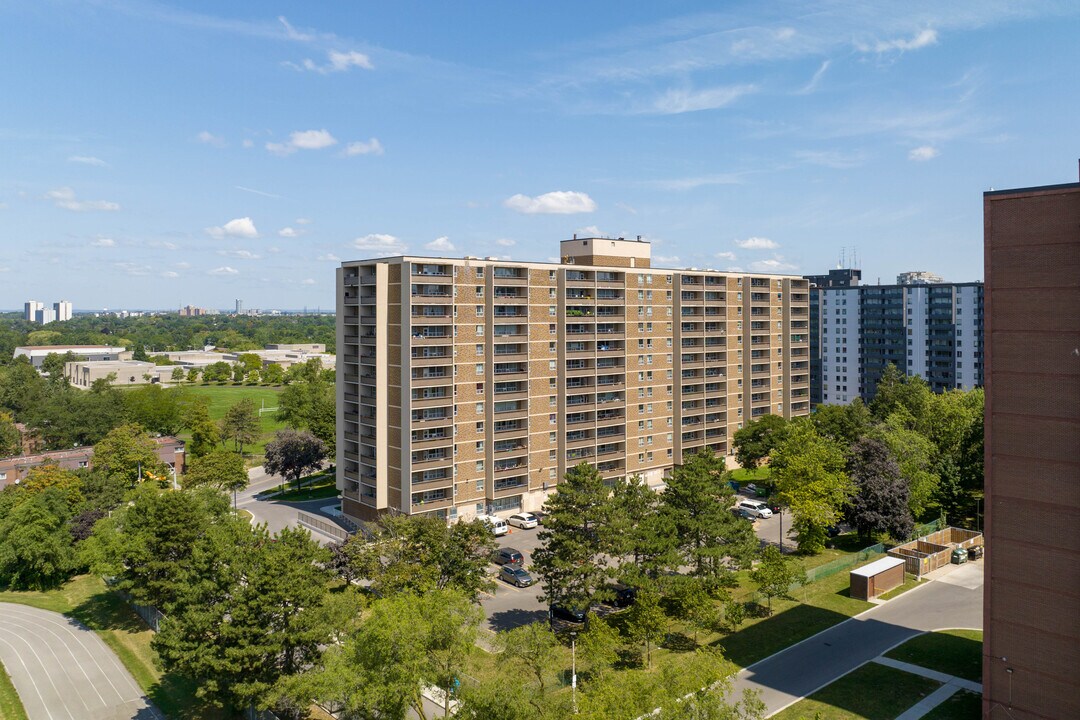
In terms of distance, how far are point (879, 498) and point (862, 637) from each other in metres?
19.3

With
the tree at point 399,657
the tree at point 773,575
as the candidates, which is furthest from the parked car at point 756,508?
the tree at point 399,657

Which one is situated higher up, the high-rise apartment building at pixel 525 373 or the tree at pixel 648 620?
the high-rise apartment building at pixel 525 373

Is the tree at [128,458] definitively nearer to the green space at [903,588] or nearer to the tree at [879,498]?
the tree at [879,498]

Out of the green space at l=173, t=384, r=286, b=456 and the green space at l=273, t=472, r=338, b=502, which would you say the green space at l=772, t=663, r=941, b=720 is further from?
the green space at l=173, t=384, r=286, b=456

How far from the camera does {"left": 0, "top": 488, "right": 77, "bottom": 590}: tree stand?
63000 millimetres

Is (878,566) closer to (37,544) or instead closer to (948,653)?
(948,653)

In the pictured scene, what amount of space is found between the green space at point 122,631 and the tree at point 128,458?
25182 millimetres

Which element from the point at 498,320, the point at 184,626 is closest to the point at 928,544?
the point at 498,320

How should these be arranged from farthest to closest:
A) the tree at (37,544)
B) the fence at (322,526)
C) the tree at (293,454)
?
the tree at (293,454)
the fence at (322,526)
the tree at (37,544)

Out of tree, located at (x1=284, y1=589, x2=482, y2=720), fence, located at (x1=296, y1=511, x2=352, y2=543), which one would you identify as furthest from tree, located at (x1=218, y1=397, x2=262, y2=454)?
tree, located at (x1=284, y1=589, x2=482, y2=720)

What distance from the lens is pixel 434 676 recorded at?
29891mm

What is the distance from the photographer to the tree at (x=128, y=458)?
91.1 metres

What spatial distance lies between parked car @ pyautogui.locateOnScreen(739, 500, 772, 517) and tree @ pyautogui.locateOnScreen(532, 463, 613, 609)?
33.9 meters

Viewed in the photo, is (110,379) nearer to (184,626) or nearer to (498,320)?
(498,320)
